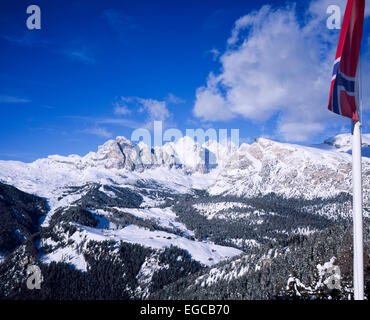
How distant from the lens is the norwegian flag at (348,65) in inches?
259

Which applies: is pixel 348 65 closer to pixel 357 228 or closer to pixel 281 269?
pixel 357 228

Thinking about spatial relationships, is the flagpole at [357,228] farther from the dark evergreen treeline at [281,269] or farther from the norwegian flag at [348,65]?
the dark evergreen treeline at [281,269]

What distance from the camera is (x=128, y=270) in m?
142

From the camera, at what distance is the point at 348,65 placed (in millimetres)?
6750

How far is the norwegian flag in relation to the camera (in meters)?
6.59

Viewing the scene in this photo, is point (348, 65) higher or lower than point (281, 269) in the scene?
higher

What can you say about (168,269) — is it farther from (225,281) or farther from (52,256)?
(52,256)

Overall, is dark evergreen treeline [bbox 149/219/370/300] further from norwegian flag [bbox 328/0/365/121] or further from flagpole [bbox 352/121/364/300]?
norwegian flag [bbox 328/0/365/121]

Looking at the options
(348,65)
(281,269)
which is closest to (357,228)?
(348,65)

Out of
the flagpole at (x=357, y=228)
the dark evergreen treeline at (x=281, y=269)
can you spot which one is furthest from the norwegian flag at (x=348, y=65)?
the dark evergreen treeline at (x=281, y=269)

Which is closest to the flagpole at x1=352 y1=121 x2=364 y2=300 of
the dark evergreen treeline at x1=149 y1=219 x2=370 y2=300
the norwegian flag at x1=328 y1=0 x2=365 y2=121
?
the norwegian flag at x1=328 y1=0 x2=365 y2=121

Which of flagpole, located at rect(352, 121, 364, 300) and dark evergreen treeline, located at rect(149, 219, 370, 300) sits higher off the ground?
flagpole, located at rect(352, 121, 364, 300)

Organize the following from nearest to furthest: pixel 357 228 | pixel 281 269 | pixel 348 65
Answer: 1. pixel 357 228
2. pixel 348 65
3. pixel 281 269
